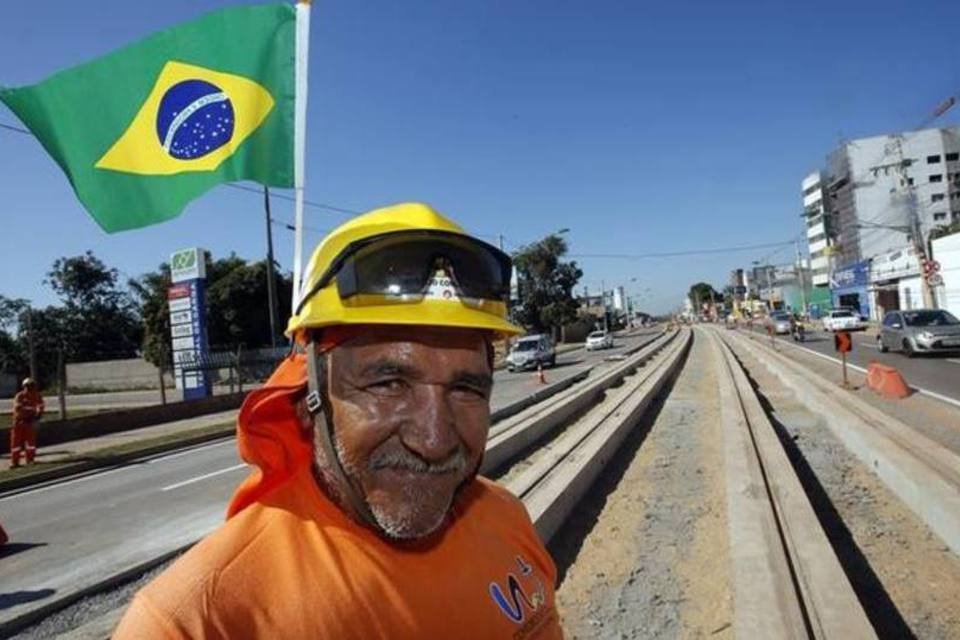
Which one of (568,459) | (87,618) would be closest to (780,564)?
(568,459)

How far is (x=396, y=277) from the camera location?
1445 millimetres

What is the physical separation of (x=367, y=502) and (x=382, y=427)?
16cm

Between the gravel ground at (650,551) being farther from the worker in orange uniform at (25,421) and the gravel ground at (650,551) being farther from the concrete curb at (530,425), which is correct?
the worker in orange uniform at (25,421)

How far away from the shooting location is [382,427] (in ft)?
4.63

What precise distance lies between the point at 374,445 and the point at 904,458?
25.4 ft

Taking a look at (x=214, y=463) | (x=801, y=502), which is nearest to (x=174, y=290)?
(x=214, y=463)

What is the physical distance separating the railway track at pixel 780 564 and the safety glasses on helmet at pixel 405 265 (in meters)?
2.94

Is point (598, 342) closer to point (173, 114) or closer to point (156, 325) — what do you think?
point (156, 325)

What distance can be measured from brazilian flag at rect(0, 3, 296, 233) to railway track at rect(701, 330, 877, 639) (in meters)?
3.55

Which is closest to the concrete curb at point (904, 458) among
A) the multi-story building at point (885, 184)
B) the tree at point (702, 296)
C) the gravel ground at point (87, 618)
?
the gravel ground at point (87, 618)

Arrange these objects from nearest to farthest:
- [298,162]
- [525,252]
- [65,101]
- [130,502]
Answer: [298,162] → [65,101] → [130,502] → [525,252]

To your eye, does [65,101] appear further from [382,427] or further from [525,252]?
[525,252]

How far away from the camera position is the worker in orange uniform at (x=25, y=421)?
47.4ft

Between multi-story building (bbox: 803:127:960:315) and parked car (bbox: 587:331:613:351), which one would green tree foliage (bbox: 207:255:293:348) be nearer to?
parked car (bbox: 587:331:613:351)
